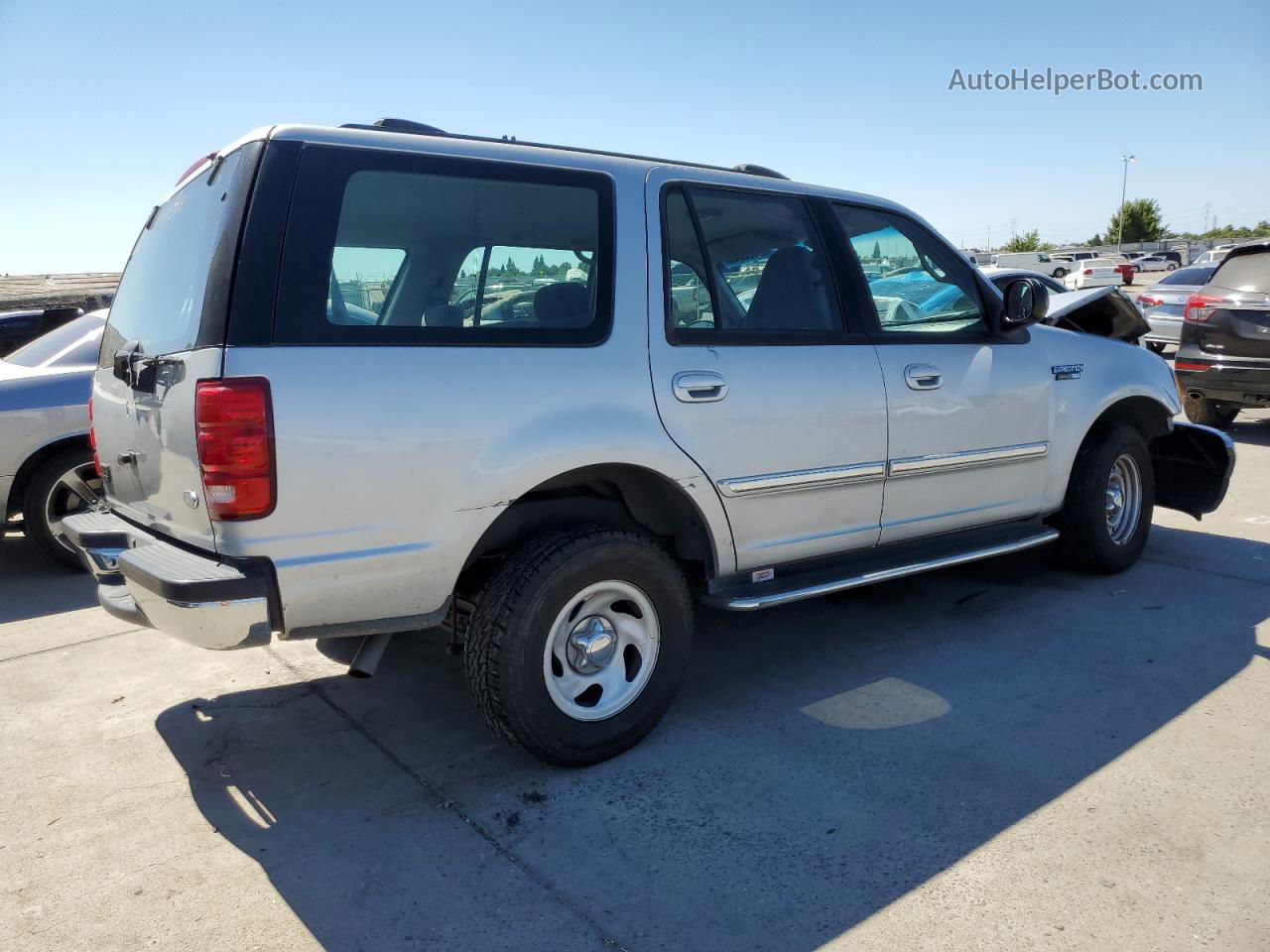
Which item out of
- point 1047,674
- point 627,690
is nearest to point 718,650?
point 627,690

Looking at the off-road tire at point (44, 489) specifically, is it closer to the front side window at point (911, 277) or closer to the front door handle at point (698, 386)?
the front door handle at point (698, 386)

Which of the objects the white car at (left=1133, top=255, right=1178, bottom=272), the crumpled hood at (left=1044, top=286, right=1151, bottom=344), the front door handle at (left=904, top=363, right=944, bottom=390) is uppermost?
the white car at (left=1133, top=255, right=1178, bottom=272)

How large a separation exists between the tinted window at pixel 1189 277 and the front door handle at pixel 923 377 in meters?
12.7

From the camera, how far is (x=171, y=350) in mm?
2881

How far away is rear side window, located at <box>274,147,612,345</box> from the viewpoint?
8.89 feet

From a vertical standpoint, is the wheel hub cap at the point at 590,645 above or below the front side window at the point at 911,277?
below

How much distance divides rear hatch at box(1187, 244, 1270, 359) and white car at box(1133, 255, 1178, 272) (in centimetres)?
5175

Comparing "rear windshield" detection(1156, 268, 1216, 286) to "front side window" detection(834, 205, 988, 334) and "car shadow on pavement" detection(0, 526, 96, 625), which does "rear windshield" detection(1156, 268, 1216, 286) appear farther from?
"car shadow on pavement" detection(0, 526, 96, 625)

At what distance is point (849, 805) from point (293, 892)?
1.64m

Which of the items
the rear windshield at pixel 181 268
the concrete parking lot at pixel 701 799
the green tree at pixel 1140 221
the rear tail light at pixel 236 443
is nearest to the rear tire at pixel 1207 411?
the concrete parking lot at pixel 701 799

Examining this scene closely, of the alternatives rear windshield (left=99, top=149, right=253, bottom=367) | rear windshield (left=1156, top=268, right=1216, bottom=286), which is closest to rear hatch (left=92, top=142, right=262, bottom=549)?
rear windshield (left=99, top=149, right=253, bottom=367)

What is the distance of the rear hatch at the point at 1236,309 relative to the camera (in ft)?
27.9

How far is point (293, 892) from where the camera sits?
101 inches

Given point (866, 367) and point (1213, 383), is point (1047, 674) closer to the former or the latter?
point (866, 367)
